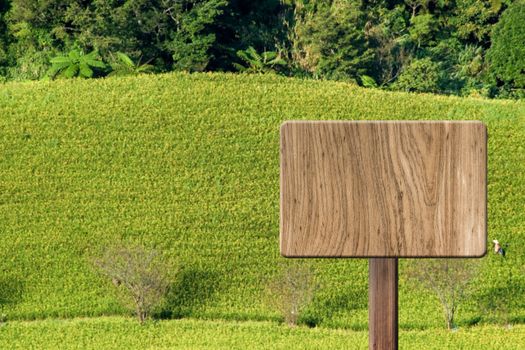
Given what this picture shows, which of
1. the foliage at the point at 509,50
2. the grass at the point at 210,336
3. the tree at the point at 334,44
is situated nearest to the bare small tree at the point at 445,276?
the grass at the point at 210,336

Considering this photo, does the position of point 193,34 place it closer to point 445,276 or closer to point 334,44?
point 334,44

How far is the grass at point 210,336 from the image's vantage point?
1567cm

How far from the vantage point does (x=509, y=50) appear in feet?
116

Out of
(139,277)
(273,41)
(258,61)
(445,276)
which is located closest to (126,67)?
(258,61)

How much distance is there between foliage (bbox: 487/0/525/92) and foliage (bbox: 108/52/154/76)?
478 inches

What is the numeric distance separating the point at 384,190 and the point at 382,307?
35 centimetres

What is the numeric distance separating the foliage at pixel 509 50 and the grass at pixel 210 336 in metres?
18.5

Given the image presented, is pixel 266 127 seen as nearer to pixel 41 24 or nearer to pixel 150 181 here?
pixel 150 181

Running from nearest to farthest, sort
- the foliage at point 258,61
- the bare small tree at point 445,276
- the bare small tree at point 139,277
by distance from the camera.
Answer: the bare small tree at point 445,276 → the bare small tree at point 139,277 → the foliage at point 258,61

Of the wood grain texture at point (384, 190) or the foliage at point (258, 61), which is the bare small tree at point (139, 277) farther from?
the wood grain texture at point (384, 190)

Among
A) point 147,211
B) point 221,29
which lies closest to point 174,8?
point 221,29

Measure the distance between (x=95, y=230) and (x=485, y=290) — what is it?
26.8 feet

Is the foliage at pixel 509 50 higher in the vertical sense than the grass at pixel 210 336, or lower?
higher

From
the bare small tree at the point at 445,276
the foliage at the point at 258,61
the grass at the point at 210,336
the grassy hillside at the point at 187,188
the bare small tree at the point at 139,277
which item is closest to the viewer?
the grass at the point at 210,336
